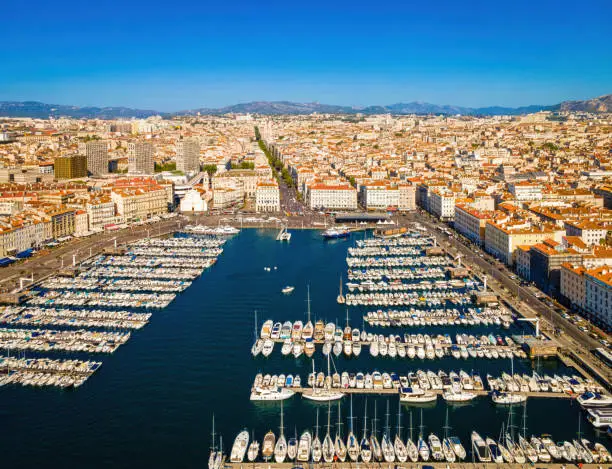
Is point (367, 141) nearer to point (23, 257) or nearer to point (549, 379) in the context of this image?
point (23, 257)

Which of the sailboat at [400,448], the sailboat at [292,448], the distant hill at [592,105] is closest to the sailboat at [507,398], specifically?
the sailboat at [400,448]

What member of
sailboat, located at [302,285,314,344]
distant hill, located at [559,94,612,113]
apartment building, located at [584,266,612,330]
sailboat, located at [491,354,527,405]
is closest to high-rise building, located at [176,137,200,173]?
sailboat, located at [302,285,314,344]

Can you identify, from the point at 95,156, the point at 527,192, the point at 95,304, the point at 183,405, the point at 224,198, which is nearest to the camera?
the point at 183,405

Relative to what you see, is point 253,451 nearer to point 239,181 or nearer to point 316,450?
point 316,450

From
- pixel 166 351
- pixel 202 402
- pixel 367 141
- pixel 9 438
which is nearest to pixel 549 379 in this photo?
pixel 202 402

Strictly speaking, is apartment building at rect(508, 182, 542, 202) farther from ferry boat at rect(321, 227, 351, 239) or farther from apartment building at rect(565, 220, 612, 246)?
ferry boat at rect(321, 227, 351, 239)

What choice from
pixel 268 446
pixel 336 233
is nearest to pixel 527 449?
pixel 268 446
